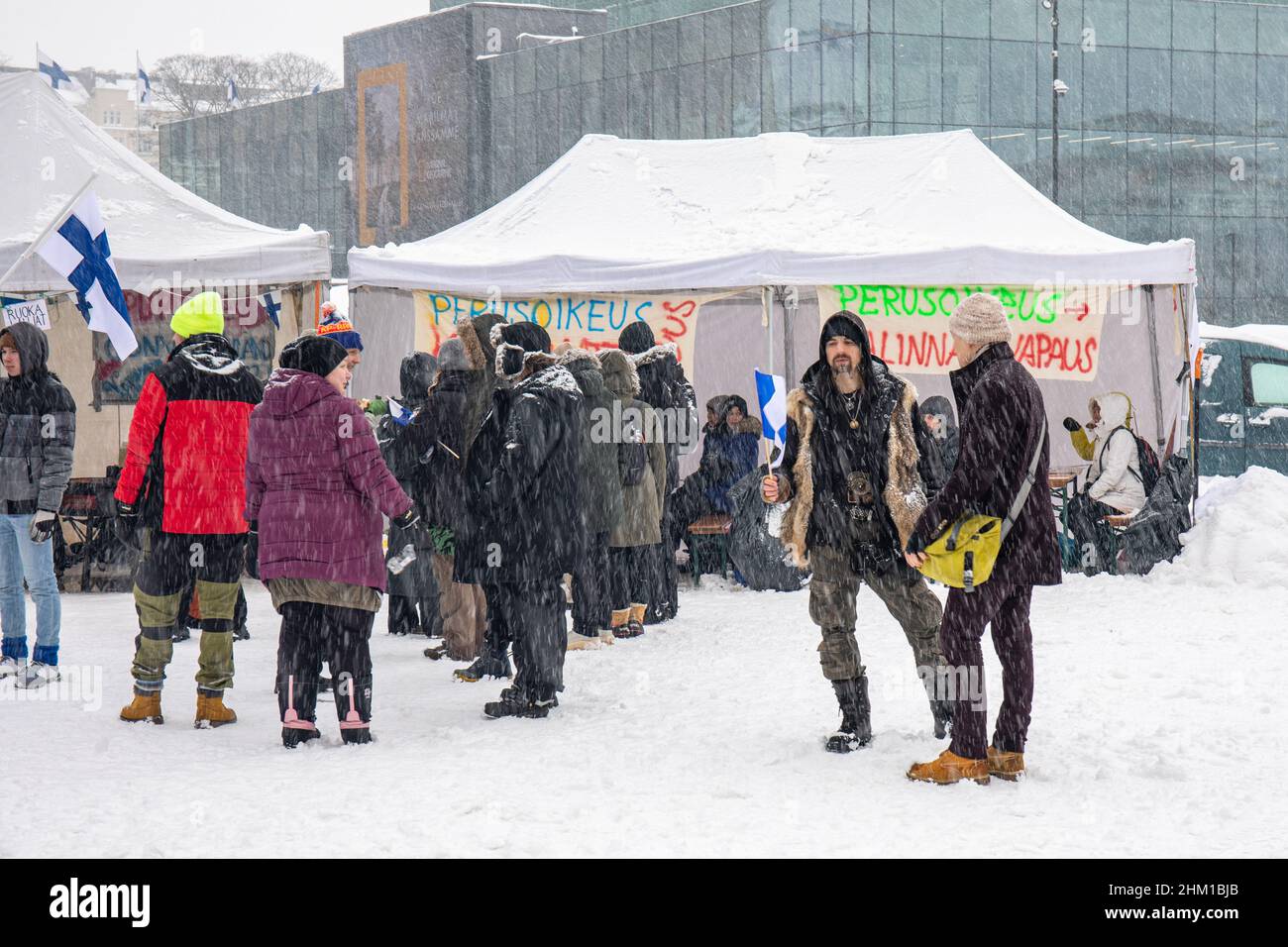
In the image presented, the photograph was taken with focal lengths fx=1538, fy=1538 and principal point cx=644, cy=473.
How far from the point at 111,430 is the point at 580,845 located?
9.31 meters

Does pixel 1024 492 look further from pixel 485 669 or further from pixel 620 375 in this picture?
pixel 620 375

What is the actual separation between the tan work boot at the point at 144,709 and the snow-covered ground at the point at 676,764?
0.07 metres

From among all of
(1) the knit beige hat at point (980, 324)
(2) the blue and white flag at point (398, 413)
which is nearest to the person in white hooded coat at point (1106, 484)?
(2) the blue and white flag at point (398, 413)

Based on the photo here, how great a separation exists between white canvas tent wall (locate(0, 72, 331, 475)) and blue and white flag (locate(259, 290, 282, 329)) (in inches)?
5.2

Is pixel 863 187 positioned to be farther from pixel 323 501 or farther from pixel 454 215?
pixel 454 215

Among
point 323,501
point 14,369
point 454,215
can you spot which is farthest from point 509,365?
point 454,215

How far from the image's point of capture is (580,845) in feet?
15.6

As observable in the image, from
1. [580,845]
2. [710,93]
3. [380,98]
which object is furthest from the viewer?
[380,98]

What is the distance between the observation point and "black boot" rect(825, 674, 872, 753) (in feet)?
19.8

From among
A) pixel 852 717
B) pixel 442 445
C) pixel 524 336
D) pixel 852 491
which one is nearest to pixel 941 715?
pixel 852 717

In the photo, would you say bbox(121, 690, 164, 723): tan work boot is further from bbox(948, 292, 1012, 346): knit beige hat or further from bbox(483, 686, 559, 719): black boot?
bbox(948, 292, 1012, 346): knit beige hat

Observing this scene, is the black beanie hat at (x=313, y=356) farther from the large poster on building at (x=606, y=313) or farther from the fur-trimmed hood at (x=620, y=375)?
the large poster on building at (x=606, y=313)

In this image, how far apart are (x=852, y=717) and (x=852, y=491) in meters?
0.91

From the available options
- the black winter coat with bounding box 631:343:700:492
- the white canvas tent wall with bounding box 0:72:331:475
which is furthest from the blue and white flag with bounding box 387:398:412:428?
the white canvas tent wall with bounding box 0:72:331:475
